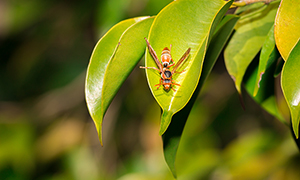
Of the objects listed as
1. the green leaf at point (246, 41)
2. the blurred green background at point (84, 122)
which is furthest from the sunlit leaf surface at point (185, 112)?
the blurred green background at point (84, 122)

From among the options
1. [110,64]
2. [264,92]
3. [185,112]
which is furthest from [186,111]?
[264,92]

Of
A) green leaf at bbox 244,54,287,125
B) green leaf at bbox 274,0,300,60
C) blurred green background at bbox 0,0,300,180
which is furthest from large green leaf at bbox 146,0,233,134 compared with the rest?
blurred green background at bbox 0,0,300,180

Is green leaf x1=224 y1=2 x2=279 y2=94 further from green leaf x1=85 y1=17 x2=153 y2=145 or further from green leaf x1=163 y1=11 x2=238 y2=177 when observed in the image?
green leaf x1=85 y1=17 x2=153 y2=145

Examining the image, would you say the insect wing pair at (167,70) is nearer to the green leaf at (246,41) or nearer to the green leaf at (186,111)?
the green leaf at (186,111)

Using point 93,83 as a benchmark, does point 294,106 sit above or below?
below

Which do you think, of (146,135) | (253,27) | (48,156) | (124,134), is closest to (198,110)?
(146,135)

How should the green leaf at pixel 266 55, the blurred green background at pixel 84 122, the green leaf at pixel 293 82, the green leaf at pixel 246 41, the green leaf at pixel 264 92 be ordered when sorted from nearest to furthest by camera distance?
the green leaf at pixel 293 82 → the green leaf at pixel 266 55 → the green leaf at pixel 246 41 → the green leaf at pixel 264 92 → the blurred green background at pixel 84 122

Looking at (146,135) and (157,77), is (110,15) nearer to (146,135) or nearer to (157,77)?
(157,77)
